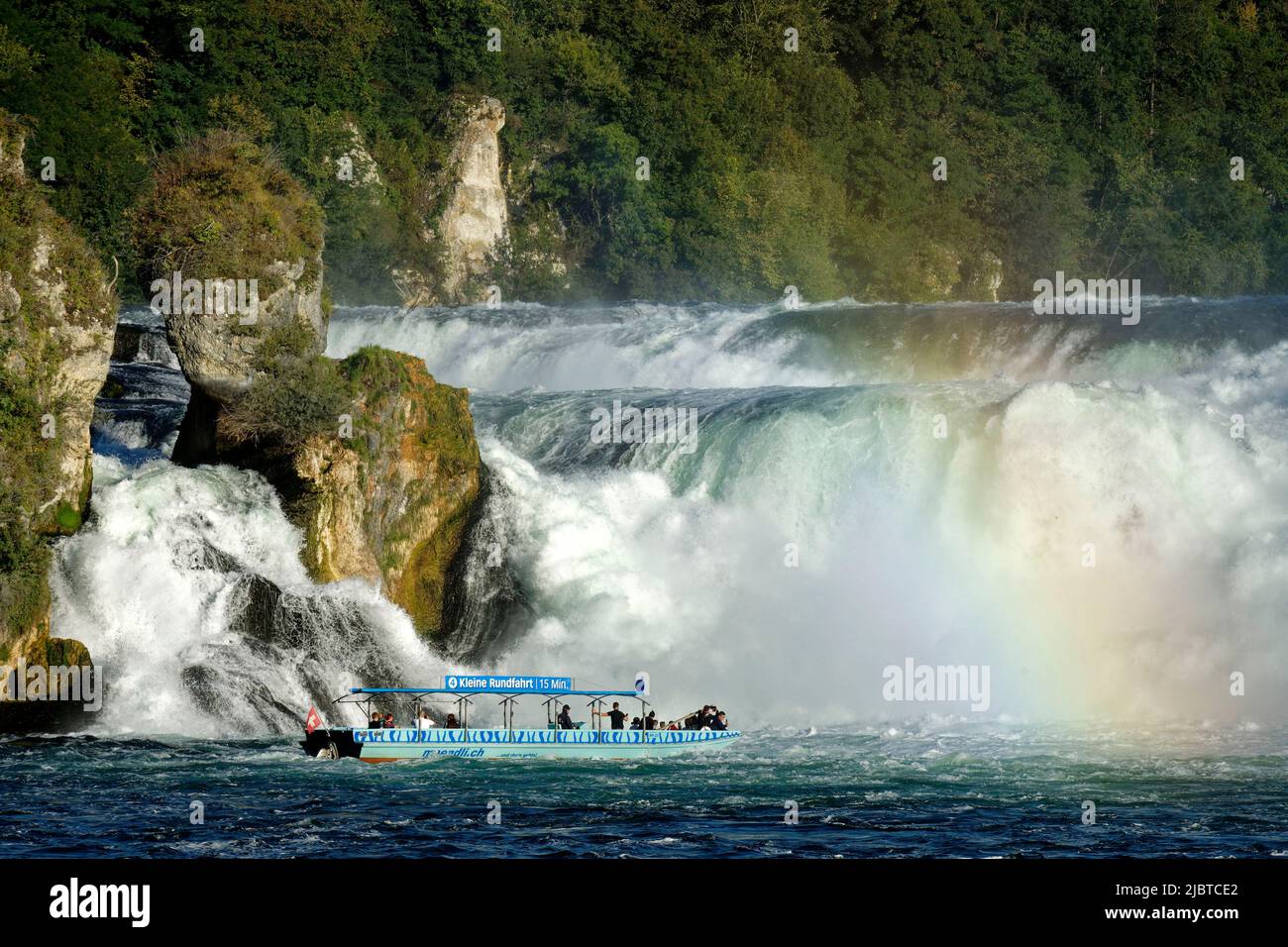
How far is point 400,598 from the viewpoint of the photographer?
33.8 meters

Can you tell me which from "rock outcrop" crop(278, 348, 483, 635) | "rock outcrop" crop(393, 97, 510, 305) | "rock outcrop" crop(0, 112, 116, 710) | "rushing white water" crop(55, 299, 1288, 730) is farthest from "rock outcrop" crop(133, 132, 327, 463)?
"rock outcrop" crop(393, 97, 510, 305)

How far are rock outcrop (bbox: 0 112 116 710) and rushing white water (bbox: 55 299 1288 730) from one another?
2.48 feet

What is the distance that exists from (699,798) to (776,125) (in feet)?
197

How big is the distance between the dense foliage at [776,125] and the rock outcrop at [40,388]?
35.1 metres

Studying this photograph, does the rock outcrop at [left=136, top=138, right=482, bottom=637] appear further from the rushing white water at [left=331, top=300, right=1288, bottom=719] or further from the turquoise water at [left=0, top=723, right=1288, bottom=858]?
the turquoise water at [left=0, top=723, right=1288, bottom=858]

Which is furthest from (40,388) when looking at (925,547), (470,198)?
(470,198)

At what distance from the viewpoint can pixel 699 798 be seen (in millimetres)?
25344

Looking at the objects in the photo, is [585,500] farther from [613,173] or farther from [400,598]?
[613,173]

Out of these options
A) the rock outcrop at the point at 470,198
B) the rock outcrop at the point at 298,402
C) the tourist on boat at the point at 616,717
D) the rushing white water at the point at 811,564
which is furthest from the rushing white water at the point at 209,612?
the rock outcrop at the point at 470,198

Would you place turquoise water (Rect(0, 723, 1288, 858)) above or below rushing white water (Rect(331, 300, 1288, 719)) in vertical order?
below

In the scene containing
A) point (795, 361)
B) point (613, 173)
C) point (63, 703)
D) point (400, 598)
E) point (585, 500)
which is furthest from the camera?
point (613, 173)

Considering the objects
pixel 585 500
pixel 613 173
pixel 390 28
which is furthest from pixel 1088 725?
pixel 390 28

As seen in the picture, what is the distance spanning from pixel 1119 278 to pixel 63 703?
6231cm

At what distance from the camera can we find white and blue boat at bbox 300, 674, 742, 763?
2808cm
